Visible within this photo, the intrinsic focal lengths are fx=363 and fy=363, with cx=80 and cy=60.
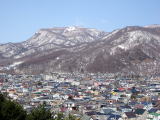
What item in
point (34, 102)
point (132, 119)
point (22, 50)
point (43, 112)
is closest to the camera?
point (43, 112)

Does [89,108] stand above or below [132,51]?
below

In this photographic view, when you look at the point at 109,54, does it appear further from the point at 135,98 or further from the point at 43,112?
the point at 43,112

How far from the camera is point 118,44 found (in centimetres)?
12925

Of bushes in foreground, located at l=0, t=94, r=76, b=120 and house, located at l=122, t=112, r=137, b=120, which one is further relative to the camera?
house, located at l=122, t=112, r=137, b=120

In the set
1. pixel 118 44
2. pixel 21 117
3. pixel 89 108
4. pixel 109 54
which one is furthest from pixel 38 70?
pixel 21 117

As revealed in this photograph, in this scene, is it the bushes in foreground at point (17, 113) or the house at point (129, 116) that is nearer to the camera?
the bushes in foreground at point (17, 113)

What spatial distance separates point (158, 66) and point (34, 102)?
65.1m

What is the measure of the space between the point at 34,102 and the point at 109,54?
→ 76514 mm

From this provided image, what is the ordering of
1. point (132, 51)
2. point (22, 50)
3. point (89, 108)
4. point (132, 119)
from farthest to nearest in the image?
1. point (22, 50)
2. point (132, 51)
3. point (89, 108)
4. point (132, 119)

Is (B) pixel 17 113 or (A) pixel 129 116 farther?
(A) pixel 129 116

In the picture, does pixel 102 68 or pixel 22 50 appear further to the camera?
pixel 22 50

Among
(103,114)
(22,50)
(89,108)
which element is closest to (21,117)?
(103,114)

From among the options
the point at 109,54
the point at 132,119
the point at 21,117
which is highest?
the point at 109,54

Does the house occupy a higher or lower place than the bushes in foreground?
lower
